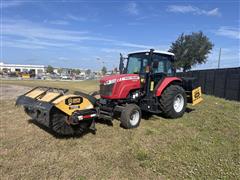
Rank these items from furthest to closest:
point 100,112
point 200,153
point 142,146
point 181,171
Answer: point 100,112 < point 142,146 < point 200,153 < point 181,171

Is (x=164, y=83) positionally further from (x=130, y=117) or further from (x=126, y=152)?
(x=126, y=152)

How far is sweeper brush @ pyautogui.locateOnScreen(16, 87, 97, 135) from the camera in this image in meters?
4.98

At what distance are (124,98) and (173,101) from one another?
172cm

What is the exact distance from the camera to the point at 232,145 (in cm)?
511

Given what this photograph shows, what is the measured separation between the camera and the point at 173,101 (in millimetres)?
7180

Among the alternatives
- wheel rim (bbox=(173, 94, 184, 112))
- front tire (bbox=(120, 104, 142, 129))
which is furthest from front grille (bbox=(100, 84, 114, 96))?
wheel rim (bbox=(173, 94, 184, 112))

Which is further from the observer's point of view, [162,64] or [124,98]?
[162,64]

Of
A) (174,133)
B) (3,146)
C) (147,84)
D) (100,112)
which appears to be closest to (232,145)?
(174,133)

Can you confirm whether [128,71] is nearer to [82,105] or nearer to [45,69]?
[82,105]

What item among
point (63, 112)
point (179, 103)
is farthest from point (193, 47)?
point (63, 112)

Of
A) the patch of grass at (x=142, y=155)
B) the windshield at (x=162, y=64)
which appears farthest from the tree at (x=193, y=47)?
the patch of grass at (x=142, y=155)

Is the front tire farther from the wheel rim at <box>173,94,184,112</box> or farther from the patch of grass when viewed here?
the wheel rim at <box>173,94,184,112</box>

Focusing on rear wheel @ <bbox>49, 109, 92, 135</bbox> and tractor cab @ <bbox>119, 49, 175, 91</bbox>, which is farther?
tractor cab @ <bbox>119, 49, 175, 91</bbox>

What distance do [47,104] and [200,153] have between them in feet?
11.4
